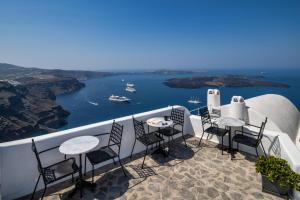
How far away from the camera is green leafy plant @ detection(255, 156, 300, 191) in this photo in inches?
110

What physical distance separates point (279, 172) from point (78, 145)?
3.56 meters

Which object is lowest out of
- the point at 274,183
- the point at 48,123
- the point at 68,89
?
the point at 48,123

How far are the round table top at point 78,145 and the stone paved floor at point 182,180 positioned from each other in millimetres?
873

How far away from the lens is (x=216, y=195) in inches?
123

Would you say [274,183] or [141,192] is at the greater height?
[274,183]

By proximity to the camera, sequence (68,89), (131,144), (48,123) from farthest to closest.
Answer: (68,89), (48,123), (131,144)

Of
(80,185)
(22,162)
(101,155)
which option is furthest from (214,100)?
(22,162)

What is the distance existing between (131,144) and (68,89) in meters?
124

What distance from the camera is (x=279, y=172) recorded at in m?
2.93

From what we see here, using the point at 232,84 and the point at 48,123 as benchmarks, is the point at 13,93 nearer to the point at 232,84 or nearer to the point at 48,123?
the point at 48,123

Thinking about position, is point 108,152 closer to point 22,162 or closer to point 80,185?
point 80,185

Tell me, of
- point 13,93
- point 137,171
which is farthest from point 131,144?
point 13,93

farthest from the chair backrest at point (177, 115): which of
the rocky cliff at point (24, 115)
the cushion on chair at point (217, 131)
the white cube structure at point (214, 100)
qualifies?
the rocky cliff at point (24, 115)

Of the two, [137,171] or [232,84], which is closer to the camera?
[137,171]
